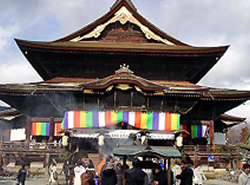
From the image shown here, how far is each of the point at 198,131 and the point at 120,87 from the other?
6.68m

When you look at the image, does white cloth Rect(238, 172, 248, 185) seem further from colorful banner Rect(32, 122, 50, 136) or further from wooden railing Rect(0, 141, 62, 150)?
colorful banner Rect(32, 122, 50, 136)

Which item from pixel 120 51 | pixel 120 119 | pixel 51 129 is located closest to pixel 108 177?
pixel 120 119

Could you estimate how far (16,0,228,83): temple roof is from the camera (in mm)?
22141

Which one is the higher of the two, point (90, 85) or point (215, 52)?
point (215, 52)

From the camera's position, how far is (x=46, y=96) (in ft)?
65.3

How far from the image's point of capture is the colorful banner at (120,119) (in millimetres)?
19234

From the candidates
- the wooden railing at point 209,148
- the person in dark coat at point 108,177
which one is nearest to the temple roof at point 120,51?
the wooden railing at point 209,148

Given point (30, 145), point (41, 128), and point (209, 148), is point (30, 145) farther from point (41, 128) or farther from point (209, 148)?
point (209, 148)

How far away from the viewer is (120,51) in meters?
22.2

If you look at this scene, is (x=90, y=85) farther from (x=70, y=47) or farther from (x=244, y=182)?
(x=244, y=182)

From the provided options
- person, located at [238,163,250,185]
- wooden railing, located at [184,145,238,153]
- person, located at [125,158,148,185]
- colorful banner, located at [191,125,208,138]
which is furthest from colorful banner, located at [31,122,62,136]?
person, located at [238,163,250,185]

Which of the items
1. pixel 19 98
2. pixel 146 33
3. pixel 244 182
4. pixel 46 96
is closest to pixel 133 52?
pixel 146 33

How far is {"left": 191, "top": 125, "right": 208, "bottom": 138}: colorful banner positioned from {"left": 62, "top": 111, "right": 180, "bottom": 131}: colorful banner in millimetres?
2609

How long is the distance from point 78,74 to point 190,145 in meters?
9.93
